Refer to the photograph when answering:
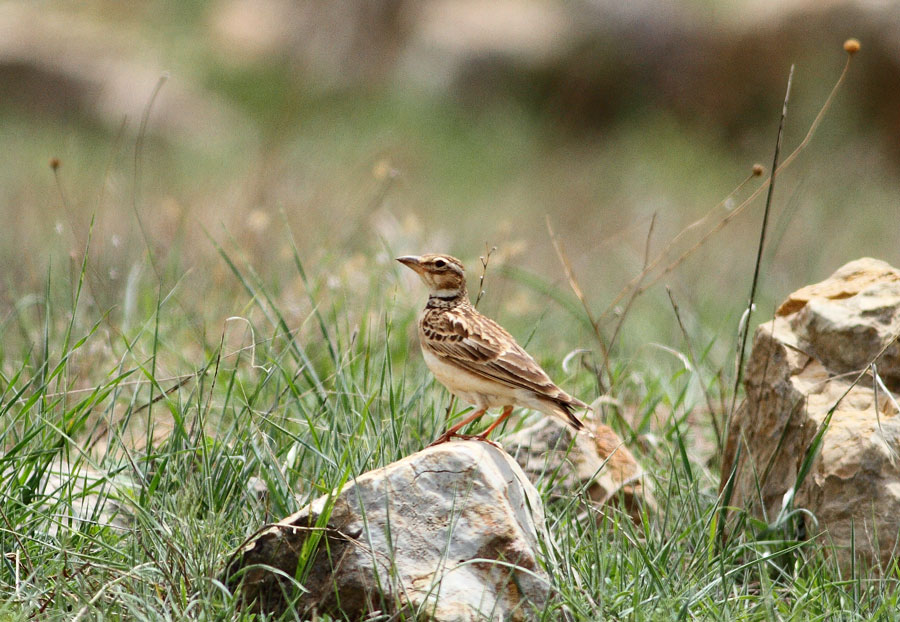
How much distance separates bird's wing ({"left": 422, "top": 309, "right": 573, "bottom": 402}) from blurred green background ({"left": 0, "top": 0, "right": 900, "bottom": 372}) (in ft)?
8.95

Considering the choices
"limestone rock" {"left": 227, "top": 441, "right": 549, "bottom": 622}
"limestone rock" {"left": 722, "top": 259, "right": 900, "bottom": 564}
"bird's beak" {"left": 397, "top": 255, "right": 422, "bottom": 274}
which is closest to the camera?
"limestone rock" {"left": 227, "top": 441, "right": 549, "bottom": 622}

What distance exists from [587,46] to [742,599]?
51.7ft

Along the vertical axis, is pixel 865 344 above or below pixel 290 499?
above

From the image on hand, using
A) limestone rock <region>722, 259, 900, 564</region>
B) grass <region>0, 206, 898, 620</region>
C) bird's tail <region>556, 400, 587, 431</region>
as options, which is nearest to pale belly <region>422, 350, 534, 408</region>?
bird's tail <region>556, 400, 587, 431</region>

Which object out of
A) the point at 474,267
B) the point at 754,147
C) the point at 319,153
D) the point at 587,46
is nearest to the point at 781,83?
the point at 754,147

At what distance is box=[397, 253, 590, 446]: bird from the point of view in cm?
403

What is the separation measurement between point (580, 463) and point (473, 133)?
1308cm

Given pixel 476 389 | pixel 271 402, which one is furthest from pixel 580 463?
pixel 271 402

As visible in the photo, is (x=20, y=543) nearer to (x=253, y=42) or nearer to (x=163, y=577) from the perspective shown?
(x=163, y=577)

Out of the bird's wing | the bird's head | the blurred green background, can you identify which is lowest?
the blurred green background

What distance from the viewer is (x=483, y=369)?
408 centimetres

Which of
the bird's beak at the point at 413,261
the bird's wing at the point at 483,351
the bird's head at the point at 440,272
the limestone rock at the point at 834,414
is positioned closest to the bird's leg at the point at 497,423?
the bird's wing at the point at 483,351

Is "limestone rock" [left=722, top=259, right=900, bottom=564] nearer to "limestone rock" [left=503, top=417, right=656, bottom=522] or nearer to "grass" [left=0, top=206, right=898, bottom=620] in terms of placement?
"grass" [left=0, top=206, right=898, bottom=620]

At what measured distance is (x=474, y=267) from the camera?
886 centimetres
